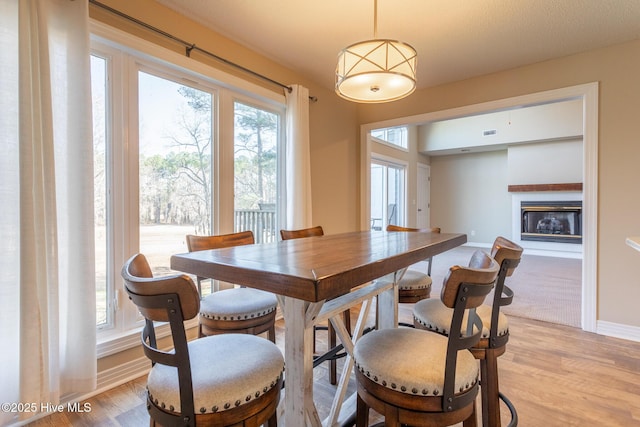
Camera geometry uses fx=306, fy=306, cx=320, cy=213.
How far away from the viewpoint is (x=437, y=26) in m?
2.40

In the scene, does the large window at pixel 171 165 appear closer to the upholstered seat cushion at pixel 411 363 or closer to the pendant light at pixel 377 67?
the pendant light at pixel 377 67

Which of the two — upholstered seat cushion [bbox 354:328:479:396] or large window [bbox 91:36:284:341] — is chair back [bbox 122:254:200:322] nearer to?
upholstered seat cushion [bbox 354:328:479:396]

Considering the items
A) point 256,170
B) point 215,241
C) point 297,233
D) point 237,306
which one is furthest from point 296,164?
point 237,306

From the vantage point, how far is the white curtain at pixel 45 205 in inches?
56.2

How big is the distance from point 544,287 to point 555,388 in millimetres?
2723

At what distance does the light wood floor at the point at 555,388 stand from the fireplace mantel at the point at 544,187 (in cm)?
477

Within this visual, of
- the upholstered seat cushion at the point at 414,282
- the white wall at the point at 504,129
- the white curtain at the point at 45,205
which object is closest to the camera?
the white curtain at the point at 45,205

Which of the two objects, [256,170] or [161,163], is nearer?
[161,163]

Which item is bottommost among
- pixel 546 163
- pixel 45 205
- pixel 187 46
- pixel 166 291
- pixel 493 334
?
pixel 493 334

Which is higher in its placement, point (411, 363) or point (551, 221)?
point (551, 221)

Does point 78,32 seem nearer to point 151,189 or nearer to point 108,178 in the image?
point 108,178

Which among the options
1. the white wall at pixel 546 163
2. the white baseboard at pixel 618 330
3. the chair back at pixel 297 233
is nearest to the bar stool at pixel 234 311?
the chair back at pixel 297 233

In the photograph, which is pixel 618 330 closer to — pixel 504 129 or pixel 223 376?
pixel 223 376

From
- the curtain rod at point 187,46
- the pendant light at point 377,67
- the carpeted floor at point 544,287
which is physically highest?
the curtain rod at point 187,46
